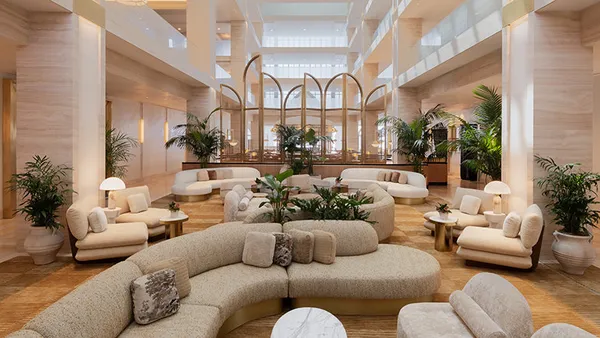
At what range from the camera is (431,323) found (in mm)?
2697

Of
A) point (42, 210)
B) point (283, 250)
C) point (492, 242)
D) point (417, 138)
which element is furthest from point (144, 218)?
point (417, 138)

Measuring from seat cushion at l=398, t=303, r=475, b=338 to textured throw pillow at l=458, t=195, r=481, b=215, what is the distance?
417 centimetres

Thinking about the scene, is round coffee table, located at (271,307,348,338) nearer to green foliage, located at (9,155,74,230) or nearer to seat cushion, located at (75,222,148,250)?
seat cushion, located at (75,222,148,250)

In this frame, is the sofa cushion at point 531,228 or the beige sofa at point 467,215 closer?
the sofa cushion at point 531,228

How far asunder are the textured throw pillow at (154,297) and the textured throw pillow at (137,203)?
417 cm

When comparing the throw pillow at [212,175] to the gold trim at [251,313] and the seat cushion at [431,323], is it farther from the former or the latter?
the seat cushion at [431,323]

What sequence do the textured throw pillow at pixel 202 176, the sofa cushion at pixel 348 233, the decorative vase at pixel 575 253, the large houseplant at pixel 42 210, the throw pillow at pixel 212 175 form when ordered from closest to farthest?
the sofa cushion at pixel 348 233 → the decorative vase at pixel 575 253 → the large houseplant at pixel 42 210 → the textured throw pillow at pixel 202 176 → the throw pillow at pixel 212 175

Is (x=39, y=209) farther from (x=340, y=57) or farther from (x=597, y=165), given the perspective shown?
(x=340, y=57)

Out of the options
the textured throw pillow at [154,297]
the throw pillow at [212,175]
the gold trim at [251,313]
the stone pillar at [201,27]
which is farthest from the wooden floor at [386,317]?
the stone pillar at [201,27]

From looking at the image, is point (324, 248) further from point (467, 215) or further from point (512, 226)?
point (467, 215)

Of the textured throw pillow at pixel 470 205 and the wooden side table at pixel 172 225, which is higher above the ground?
the textured throw pillow at pixel 470 205

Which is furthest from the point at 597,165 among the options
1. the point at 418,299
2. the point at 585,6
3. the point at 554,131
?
the point at 418,299

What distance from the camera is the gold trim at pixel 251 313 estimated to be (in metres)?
3.37

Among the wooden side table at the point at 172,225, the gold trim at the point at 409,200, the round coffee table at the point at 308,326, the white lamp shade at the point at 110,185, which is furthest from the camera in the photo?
the gold trim at the point at 409,200
